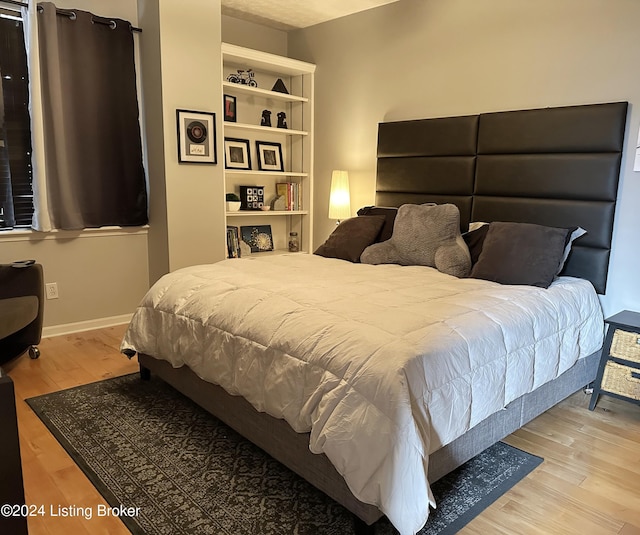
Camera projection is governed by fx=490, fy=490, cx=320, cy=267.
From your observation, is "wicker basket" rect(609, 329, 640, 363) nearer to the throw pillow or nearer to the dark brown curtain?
the throw pillow

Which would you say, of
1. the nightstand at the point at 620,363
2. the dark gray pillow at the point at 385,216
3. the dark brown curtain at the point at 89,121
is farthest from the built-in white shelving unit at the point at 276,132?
the nightstand at the point at 620,363

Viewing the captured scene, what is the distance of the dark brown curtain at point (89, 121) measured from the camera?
3.40 meters

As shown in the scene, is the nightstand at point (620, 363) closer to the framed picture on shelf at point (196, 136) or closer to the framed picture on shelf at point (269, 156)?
the framed picture on shelf at point (196, 136)

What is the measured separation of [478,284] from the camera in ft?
8.56

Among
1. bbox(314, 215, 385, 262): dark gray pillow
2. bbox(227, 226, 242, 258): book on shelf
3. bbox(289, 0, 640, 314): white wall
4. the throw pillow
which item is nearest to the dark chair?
bbox(227, 226, 242, 258): book on shelf

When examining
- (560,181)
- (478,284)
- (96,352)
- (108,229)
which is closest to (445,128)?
(560,181)

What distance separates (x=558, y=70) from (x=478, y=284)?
1514 mm

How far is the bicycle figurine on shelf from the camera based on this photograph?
14.3 ft

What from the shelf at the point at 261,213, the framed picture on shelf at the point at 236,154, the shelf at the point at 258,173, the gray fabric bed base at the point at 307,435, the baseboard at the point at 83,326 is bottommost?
the baseboard at the point at 83,326

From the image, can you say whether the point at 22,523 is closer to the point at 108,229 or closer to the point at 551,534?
the point at 551,534

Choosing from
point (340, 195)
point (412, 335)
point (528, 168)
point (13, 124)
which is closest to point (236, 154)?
point (340, 195)

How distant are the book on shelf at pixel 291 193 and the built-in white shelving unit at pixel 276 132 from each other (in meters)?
0.02

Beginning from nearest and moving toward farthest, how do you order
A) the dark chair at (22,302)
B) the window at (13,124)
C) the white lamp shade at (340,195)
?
the dark chair at (22,302) < the window at (13,124) < the white lamp shade at (340,195)

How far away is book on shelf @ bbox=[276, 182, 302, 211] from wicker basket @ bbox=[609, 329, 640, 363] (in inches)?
121
